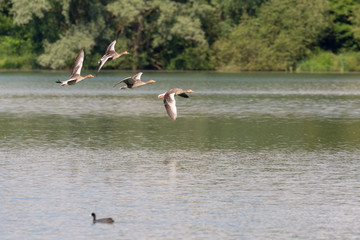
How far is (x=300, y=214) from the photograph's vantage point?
2023cm

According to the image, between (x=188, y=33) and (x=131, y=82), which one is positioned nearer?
(x=131, y=82)

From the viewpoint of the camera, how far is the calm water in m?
19.1

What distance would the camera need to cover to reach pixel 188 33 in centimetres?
10400

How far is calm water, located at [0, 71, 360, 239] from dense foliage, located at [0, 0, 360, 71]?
50.0 m

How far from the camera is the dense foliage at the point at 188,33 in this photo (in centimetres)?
10294

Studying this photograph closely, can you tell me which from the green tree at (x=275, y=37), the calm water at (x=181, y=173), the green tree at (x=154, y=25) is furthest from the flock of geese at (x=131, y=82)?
the green tree at (x=275, y=37)

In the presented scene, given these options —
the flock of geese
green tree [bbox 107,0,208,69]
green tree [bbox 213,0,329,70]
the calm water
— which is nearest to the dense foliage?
green tree [bbox 107,0,208,69]

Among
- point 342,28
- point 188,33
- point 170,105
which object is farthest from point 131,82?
point 342,28

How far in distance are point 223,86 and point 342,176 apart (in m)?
54.4

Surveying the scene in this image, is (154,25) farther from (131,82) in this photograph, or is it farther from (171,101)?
(171,101)

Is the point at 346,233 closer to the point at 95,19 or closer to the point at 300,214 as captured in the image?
the point at 300,214

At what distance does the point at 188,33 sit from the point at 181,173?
259 feet

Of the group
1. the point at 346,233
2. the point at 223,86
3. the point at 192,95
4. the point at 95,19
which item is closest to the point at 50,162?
the point at 346,233

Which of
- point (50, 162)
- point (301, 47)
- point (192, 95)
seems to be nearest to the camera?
point (50, 162)
